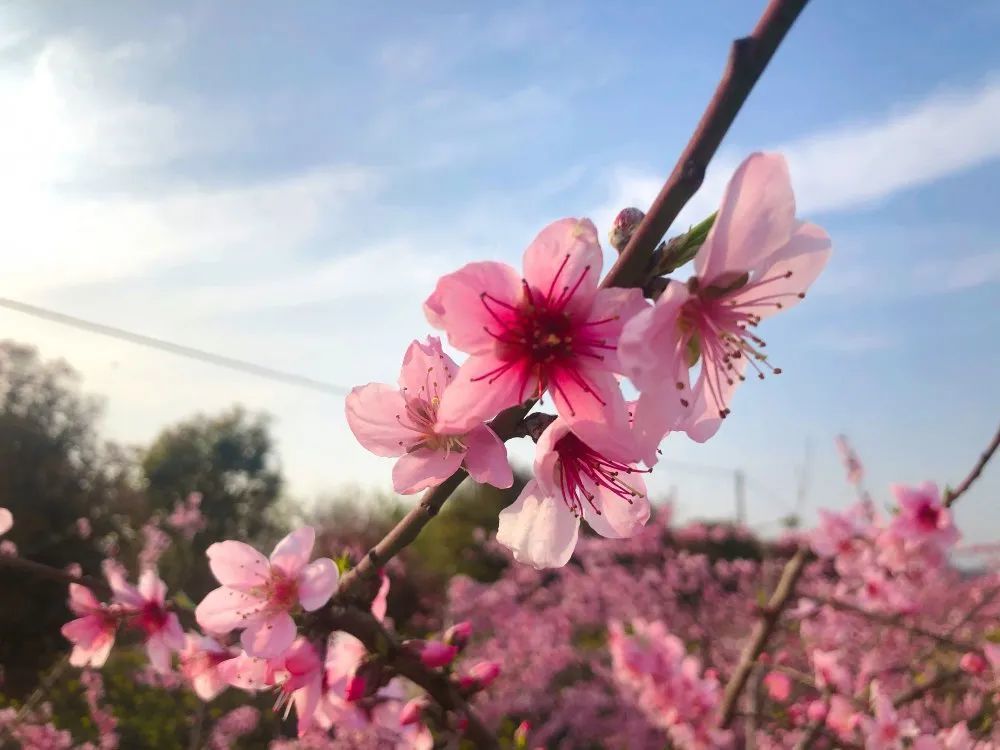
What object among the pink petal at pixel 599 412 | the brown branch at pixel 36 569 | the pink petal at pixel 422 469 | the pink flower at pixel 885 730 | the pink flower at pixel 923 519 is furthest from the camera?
the pink flower at pixel 923 519

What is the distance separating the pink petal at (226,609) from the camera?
3.51ft

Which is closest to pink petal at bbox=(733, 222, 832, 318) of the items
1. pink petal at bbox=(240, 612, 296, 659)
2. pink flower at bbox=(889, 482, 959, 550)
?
pink petal at bbox=(240, 612, 296, 659)

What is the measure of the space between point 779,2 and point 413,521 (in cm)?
54

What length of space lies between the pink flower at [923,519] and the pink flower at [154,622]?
2.31 m

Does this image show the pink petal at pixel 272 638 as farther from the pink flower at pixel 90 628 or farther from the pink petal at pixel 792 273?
the pink flower at pixel 90 628

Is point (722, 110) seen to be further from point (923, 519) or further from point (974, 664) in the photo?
point (974, 664)

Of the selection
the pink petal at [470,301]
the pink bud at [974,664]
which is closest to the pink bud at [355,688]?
the pink petal at [470,301]

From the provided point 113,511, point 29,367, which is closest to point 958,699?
point 113,511

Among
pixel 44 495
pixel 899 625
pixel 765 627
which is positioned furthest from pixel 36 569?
pixel 44 495

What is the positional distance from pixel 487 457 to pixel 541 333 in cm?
13

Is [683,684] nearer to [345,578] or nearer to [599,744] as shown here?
[345,578]

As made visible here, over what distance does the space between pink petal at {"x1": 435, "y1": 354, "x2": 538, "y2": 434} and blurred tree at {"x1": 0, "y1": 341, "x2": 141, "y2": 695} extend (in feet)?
24.4

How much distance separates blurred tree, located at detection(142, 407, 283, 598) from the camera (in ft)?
49.2

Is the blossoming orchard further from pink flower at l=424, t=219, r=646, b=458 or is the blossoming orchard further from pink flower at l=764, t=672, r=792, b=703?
pink flower at l=764, t=672, r=792, b=703
